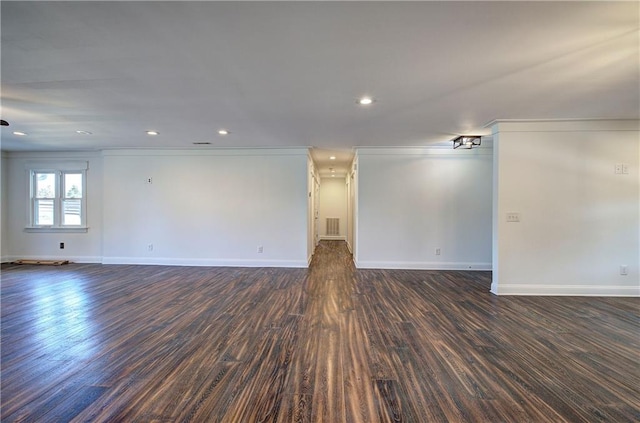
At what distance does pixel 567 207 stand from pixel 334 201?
7.36m

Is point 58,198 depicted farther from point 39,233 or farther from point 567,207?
point 567,207

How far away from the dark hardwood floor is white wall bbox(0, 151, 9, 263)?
127 inches

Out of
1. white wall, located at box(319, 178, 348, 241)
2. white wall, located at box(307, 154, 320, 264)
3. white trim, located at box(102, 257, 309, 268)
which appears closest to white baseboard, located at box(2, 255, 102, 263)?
white trim, located at box(102, 257, 309, 268)

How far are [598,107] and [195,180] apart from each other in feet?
22.2

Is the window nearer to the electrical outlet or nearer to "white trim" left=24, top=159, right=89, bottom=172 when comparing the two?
"white trim" left=24, top=159, right=89, bottom=172

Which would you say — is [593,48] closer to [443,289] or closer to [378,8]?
[378,8]

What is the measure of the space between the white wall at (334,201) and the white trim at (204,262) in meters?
4.86

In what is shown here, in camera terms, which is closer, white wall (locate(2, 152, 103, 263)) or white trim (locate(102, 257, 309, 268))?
white trim (locate(102, 257, 309, 268))

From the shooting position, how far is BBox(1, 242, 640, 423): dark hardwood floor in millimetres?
1748

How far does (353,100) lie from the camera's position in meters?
3.09

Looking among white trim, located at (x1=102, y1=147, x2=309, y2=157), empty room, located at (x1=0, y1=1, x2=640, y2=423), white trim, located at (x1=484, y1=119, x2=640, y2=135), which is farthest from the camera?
white trim, located at (x1=102, y1=147, x2=309, y2=157)

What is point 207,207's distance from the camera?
6043mm

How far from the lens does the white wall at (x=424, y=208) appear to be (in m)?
5.67

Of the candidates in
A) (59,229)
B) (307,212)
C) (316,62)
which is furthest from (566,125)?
(59,229)
